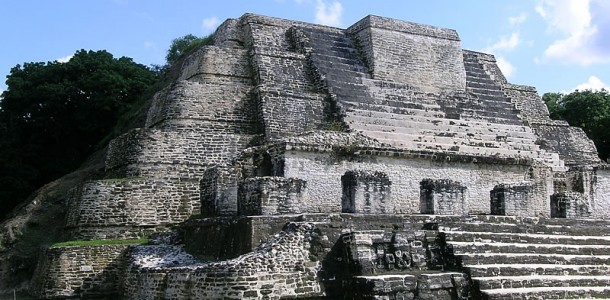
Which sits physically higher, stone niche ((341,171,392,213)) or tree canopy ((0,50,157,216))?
tree canopy ((0,50,157,216))

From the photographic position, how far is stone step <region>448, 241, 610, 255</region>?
11094mm

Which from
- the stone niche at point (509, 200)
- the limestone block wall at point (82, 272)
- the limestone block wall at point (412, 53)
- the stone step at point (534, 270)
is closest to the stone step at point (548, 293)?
the stone step at point (534, 270)

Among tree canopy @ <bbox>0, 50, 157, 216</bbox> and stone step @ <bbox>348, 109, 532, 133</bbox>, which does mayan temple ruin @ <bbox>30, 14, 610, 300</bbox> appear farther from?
tree canopy @ <bbox>0, 50, 157, 216</bbox>

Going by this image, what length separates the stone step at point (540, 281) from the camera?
10359mm

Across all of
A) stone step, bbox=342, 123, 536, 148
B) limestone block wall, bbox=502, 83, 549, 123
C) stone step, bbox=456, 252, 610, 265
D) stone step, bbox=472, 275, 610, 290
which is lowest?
stone step, bbox=472, 275, 610, 290

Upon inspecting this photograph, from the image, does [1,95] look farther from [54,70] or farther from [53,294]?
[53,294]

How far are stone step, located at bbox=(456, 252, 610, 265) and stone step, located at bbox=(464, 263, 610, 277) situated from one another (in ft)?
0.38

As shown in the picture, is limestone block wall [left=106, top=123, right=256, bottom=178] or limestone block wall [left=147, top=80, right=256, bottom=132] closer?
limestone block wall [left=106, top=123, right=256, bottom=178]

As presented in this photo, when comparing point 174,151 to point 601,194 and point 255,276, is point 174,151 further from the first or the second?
point 601,194

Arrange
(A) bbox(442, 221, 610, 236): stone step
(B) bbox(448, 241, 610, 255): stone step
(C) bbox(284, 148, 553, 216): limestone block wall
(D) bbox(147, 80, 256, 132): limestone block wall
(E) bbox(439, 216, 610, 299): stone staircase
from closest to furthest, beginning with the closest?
(E) bbox(439, 216, 610, 299): stone staircase < (B) bbox(448, 241, 610, 255): stone step < (A) bbox(442, 221, 610, 236): stone step < (C) bbox(284, 148, 553, 216): limestone block wall < (D) bbox(147, 80, 256, 132): limestone block wall

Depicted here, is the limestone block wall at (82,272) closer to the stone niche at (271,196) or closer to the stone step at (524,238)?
the stone niche at (271,196)

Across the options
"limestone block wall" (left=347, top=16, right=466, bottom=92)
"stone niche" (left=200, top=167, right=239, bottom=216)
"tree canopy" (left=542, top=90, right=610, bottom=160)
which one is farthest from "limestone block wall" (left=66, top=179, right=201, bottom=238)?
"tree canopy" (left=542, top=90, right=610, bottom=160)

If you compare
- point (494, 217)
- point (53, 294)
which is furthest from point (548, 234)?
point (53, 294)

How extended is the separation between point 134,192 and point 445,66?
10.1 metres
